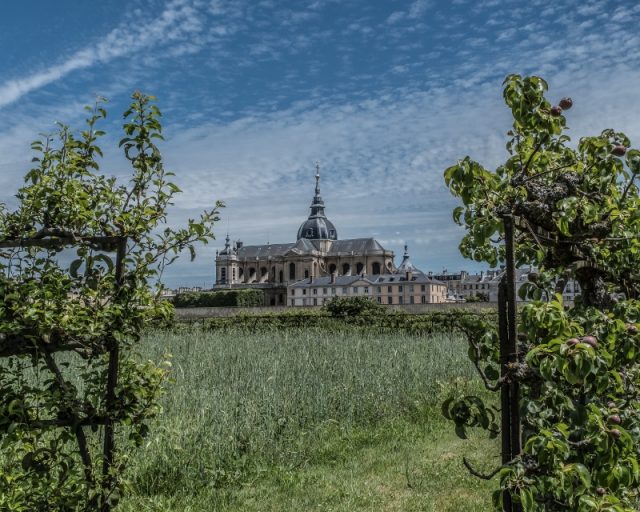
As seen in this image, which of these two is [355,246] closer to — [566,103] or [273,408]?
[273,408]

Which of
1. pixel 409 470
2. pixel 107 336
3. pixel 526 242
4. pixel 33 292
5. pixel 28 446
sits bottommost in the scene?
pixel 409 470

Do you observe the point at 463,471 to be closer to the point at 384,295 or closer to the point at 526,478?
the point at 526,478

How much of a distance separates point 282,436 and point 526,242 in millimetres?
3499

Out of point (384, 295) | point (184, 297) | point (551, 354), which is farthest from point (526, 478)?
point (184, 297)

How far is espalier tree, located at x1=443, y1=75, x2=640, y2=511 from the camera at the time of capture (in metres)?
1.93

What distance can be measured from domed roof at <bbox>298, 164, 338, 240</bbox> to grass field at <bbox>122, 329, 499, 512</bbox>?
93.7m

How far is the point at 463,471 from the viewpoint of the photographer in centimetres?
492

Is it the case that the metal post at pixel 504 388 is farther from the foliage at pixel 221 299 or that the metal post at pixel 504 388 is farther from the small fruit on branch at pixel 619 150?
the foliage at pixel 221 299

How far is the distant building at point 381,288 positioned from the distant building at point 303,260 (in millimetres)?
5856

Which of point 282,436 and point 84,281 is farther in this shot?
point 282,436

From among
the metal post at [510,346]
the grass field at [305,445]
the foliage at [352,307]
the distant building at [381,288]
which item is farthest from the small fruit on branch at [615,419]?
the distant building at [381,288]


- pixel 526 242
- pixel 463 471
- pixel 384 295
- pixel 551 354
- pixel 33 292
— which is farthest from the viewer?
pixel 384 295

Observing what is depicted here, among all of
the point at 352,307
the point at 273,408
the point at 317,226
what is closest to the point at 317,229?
the point at 317,226

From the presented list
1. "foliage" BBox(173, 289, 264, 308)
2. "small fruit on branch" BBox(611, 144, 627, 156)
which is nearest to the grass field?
"small fruit on branch" BBox(611, 144, 627, 156)
